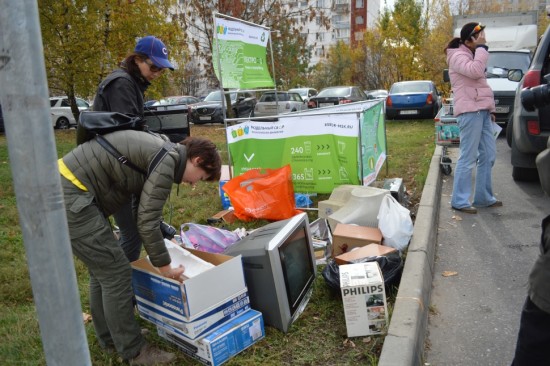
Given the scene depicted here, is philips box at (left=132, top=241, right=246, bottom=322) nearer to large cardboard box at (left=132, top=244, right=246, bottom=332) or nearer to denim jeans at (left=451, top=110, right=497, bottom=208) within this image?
large cardboard box at (left=132, top=244, right=246, bottom=332)

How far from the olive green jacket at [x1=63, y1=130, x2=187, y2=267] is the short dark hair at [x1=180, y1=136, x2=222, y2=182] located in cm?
6

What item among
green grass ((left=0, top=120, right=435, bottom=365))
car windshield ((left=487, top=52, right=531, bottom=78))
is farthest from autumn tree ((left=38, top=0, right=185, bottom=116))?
green grass ((left=0, top=120, right=435, bottom=365))

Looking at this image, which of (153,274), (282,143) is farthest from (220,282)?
(282,143)

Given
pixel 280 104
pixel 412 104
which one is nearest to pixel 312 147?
pixel 412 104

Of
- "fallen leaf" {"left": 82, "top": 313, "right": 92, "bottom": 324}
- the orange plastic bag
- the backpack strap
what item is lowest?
"fallen leaf" {"left": 82, "top": 313, "right": 92, "bottom": 324}

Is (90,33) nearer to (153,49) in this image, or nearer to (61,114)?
(61,114)

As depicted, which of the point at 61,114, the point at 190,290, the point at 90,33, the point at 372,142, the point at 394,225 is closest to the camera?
the point at 190,290

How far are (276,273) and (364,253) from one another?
3.14 ft

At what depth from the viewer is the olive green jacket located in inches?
98.7

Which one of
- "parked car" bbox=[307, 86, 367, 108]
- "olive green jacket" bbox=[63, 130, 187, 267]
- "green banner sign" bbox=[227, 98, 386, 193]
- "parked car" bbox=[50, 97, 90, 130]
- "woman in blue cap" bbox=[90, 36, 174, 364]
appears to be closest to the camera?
"olive green jacket" bbox=[63, 130, 187, 267]

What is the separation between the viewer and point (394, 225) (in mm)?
4137

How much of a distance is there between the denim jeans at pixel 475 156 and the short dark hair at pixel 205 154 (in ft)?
11.2

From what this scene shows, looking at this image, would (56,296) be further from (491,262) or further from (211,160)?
(491,262)

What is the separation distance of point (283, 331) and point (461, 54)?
141 inches
